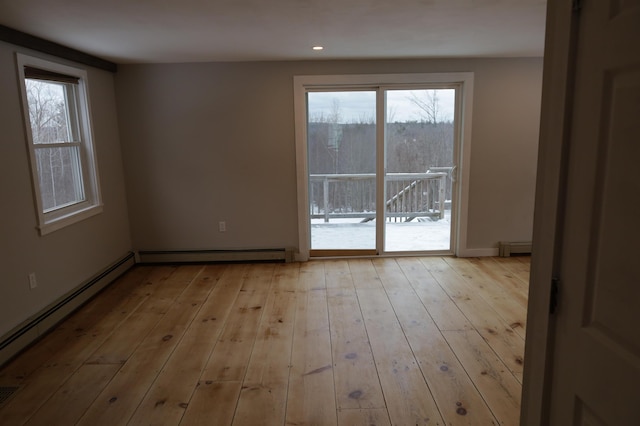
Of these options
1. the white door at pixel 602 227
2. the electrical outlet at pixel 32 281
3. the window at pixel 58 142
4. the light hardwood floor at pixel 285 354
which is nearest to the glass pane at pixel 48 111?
the window at pixel 58 142

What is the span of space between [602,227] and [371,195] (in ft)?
13.1

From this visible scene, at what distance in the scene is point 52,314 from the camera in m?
3.32

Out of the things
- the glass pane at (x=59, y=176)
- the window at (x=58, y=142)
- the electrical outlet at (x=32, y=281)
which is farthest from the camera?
the glass pane at (x=59, y=176)

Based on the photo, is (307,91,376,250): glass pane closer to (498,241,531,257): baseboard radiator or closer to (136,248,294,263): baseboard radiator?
(136,248,294,263): baseboard radiator

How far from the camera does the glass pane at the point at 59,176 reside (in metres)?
3.46

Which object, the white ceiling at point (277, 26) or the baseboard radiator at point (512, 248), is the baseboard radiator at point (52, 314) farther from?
the baseboard radiator at point (512, 248)

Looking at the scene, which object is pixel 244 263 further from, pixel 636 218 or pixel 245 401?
pixel 636 218

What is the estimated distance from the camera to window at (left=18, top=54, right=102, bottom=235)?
325 centimetres

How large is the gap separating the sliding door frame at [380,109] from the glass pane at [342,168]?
0.10m

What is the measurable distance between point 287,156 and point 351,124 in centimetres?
84

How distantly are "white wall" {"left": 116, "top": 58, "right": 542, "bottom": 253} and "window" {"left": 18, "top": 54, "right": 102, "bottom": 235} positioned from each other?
67cm

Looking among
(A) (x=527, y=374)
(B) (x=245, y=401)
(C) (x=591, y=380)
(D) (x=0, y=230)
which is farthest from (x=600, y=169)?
(D) (x=0, y=230)

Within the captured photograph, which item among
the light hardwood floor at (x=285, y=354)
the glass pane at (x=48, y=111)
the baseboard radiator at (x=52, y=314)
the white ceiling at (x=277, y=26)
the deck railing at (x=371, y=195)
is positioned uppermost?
the white ceiling at (x=277, y=26)

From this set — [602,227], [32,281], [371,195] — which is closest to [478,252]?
[371,195]
